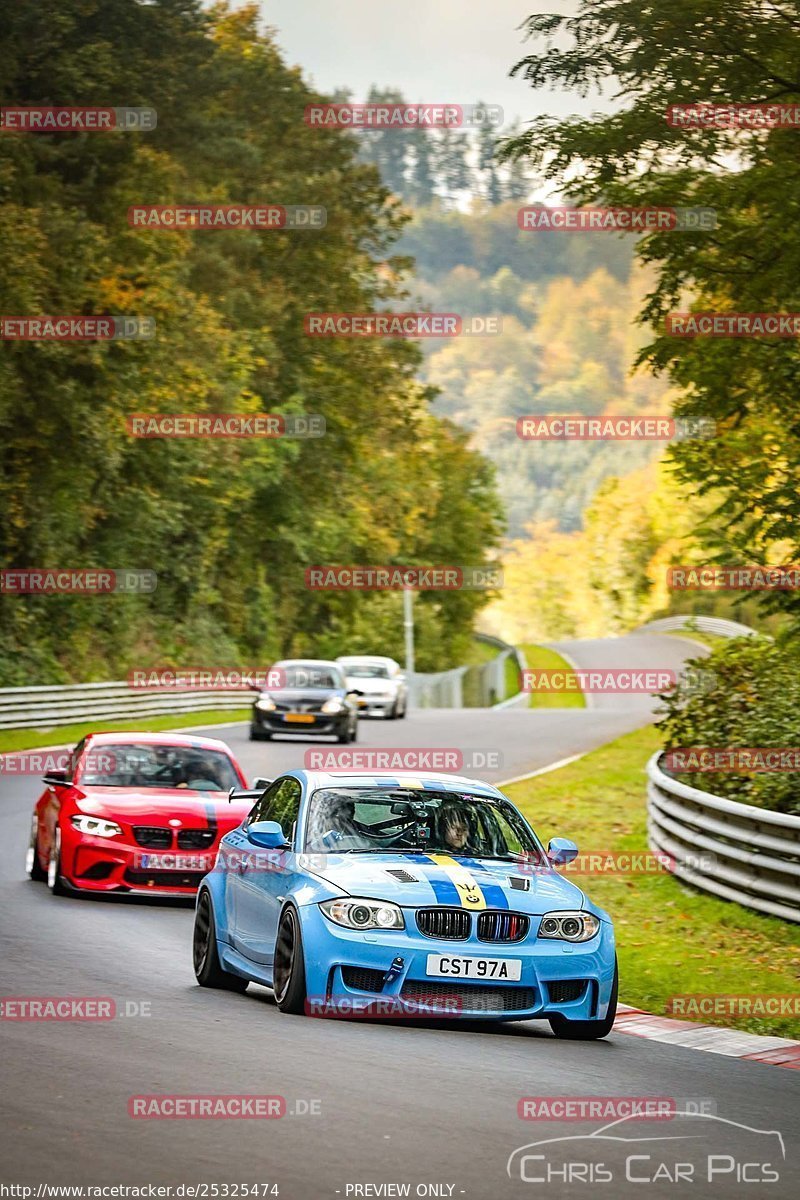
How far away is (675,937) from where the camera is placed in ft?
49.8

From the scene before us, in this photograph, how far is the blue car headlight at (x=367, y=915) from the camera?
9859 mm

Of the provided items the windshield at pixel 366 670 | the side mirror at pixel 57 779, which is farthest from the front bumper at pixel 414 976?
the windshield at pixel 366 670

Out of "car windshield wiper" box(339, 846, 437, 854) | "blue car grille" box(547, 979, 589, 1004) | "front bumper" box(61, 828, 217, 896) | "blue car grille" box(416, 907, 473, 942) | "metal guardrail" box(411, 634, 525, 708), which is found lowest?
"metal guardrail" box(411, 634, 525, 708)

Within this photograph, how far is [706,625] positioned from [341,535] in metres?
23.5

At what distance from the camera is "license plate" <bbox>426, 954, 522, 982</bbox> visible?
980 cm

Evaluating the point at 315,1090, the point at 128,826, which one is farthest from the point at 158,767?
the point at 315,1090

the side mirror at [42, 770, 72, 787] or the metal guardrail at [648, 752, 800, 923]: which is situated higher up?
the side mirror at [42, 770, 72, 787]

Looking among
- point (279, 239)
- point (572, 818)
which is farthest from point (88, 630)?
point (572, 818)

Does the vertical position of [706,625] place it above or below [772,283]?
below

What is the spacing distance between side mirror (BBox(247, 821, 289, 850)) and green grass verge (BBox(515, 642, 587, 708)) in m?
42.5

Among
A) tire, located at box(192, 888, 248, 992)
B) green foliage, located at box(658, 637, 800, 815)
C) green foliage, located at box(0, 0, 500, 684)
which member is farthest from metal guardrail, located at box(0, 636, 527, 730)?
tire, located at box(192, 888, 248, 992)

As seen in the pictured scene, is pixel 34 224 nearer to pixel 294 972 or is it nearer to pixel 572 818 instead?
pixel 572 818

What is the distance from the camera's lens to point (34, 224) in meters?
40.1

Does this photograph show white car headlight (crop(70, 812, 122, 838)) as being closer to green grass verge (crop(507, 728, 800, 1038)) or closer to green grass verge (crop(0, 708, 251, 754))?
green grass verge (crop(507, 728, 800, 1038))
